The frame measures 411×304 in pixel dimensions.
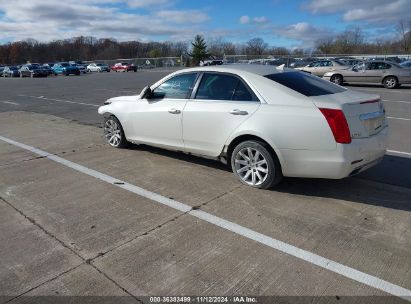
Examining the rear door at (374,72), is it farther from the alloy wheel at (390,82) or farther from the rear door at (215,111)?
the rear door at (215,111)

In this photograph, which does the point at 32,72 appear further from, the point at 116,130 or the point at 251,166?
the point at 251,166

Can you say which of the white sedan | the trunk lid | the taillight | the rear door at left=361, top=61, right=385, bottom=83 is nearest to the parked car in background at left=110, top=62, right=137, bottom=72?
the rear door at left=361, top=61, right=385, bottom=83

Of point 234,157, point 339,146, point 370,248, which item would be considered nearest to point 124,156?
point 234,157

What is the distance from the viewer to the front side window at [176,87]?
5758 mm

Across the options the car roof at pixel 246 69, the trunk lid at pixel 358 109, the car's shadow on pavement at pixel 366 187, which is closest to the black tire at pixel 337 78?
the car's shadow on pavement at pixel 366 187

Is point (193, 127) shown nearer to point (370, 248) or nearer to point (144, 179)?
point (144, 179)

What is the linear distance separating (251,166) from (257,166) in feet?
0.29

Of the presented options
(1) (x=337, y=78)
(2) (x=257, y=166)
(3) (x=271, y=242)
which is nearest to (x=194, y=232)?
(3) (x=271, y=242)

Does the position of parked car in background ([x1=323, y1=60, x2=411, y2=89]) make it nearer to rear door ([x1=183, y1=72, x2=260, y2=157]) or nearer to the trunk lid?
the trunk lid

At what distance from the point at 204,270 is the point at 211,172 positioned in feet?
8.63

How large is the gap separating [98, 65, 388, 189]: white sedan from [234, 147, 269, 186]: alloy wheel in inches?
0.5

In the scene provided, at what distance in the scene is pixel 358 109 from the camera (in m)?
4.47

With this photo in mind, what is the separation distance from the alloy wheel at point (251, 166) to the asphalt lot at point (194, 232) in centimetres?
17

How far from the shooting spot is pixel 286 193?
485 cm
